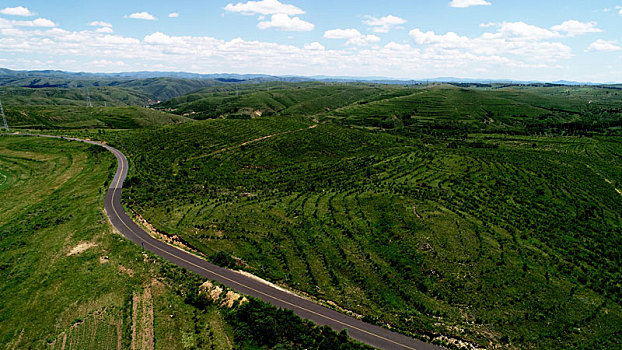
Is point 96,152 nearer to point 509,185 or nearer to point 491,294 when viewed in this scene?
point 491,294

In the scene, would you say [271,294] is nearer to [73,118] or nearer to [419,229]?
[419,229]

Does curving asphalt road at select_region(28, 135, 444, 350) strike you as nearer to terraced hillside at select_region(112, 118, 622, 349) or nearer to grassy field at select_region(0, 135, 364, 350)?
grassy field at select_region(0, 135, 364, 350)

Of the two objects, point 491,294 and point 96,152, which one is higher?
point 96,152

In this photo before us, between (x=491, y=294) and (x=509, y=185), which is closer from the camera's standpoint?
(x=491, y=294)

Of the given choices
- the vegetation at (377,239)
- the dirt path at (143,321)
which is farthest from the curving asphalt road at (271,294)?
the dirt path at (143,321)

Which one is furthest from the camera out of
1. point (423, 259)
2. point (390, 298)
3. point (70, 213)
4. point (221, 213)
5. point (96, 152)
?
point (96, 152)

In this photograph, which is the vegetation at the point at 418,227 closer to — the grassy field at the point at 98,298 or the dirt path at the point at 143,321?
the grassy field at the point at 98,298

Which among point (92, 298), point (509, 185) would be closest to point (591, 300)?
point (509, 185)
